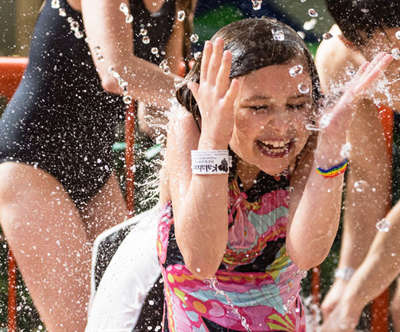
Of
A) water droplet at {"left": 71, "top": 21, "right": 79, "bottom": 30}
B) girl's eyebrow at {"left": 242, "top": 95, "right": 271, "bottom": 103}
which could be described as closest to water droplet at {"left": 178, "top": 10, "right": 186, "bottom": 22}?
water droplet at {"left": 71, "top": 21, "right": 79, "bottom": 30}

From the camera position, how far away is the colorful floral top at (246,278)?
1917 mm

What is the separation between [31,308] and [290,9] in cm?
231

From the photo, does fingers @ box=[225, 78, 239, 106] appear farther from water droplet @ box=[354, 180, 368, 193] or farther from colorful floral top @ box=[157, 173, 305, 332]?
water droplet @ box=[354, 180, 368, 193]

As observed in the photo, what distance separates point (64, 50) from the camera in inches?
95.3

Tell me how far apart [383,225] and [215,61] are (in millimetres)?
1386

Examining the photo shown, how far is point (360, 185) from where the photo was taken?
2840 mm

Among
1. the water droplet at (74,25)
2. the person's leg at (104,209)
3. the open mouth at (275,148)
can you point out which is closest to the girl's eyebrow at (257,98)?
the open mouth at (275,148)

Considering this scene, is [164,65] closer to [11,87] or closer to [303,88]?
[11,87]

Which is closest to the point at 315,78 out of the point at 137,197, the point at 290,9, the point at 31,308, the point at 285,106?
the point at 285,106

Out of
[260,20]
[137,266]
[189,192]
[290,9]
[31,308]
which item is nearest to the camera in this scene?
[189,192]

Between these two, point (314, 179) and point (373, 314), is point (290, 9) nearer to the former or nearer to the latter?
point (373, 314)

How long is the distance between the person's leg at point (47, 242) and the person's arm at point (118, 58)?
0.44 meters

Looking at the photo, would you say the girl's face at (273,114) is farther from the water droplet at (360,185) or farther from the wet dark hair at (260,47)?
the water droplet at (360,185)

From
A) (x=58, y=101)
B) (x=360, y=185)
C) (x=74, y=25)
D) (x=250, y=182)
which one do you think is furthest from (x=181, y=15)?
(x=360, y=185)
